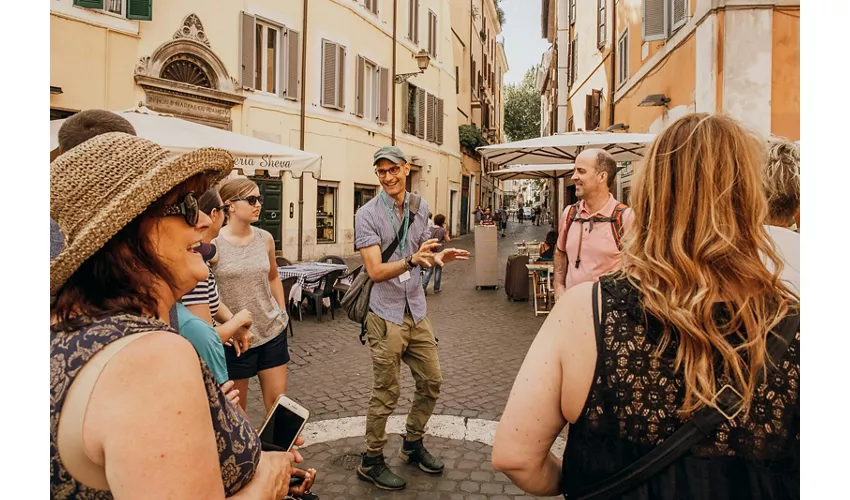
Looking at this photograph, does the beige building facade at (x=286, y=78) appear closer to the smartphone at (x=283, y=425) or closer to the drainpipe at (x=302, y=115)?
the drainpipe at (x=302, y=115)

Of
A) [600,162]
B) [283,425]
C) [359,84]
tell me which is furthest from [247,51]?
[283,425]

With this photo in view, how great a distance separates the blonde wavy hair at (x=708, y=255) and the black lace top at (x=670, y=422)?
0.11ft

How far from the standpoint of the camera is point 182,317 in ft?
8.53

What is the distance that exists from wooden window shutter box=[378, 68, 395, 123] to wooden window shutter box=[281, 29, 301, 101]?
407 cm

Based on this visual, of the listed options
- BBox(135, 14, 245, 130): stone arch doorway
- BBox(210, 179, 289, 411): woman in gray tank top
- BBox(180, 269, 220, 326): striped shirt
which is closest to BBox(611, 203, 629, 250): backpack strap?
BBox(210, 179, 289, 411): woman in gray tank top

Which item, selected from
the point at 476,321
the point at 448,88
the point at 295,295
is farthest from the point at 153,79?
the point at 448,88

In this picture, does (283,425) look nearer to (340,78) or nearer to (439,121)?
(340,78)

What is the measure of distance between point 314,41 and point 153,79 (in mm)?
5299

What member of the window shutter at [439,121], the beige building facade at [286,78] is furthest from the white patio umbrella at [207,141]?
the window shutter at [439,121]

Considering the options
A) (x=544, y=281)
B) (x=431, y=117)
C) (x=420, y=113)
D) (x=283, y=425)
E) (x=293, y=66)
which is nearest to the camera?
(x=283, y=425)

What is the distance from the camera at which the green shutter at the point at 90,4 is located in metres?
10.4

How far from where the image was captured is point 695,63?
8.42 meters

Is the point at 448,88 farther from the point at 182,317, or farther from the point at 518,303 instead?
the point at 182,317

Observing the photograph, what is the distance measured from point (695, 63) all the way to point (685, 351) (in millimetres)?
8553
